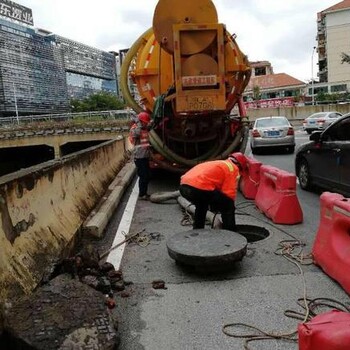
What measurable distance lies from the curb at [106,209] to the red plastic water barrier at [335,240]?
2.86m

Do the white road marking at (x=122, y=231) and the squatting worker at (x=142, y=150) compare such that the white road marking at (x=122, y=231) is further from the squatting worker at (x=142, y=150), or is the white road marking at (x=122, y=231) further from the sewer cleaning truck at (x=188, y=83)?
the sewer cleaning truck at (x=188, y=83)

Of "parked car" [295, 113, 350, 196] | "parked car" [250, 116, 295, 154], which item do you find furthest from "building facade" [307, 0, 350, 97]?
"parked car" [295, 113, 350, 196]

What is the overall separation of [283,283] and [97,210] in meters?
3.59

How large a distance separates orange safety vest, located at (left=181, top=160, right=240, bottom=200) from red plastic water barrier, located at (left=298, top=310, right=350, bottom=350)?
283 cm

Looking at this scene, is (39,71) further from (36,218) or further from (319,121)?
(36,218)

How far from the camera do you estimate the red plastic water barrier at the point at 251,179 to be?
780 cm

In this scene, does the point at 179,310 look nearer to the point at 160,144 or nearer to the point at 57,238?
→ the point at 57,238

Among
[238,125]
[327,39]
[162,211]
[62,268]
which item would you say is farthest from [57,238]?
[327,39]

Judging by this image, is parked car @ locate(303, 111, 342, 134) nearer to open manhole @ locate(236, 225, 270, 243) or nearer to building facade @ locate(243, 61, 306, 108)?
open manhole @ locate(236, 225, 270, 243)

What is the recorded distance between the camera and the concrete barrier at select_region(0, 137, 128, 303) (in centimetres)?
345

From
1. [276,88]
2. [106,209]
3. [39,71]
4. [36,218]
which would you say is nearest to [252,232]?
[106,209]

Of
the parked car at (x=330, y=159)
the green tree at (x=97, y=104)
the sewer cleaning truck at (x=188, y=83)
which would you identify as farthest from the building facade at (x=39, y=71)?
the parked car at (x=330, y=159)

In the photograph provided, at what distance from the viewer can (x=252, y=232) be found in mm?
6074

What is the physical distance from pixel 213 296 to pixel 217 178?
1.72 metres
